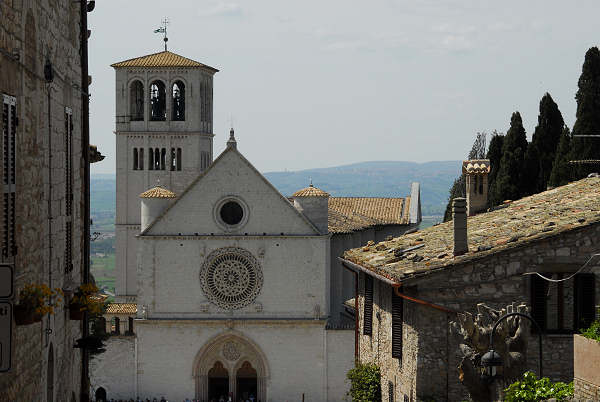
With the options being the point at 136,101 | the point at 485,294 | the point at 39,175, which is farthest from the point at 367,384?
the point at 136,101

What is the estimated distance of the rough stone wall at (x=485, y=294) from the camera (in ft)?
72.4

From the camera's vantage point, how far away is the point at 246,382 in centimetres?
5766

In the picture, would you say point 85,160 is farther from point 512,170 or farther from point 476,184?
point 512,170

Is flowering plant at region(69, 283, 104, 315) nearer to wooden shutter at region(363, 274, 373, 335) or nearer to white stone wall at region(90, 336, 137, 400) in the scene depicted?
wooden shutter at region(363, 274, 373, 335)

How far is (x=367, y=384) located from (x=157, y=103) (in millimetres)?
48297

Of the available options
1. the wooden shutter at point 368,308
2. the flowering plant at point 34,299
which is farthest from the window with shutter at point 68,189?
the wooden shutter at point 368,308

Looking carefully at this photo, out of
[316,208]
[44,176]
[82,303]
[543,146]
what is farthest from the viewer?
[316,208]

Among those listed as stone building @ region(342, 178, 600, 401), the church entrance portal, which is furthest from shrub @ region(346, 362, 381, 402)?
Answer: the church entrance portal

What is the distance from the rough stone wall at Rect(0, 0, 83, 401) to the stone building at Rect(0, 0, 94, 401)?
0.4 inches

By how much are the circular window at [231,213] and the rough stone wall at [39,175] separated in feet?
119

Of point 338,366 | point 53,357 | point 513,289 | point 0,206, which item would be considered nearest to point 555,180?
point 338,366

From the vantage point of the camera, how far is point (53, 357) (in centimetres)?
1691

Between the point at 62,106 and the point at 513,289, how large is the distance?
846cm

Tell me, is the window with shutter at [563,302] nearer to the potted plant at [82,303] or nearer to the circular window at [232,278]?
the potted plant at [82,303]
